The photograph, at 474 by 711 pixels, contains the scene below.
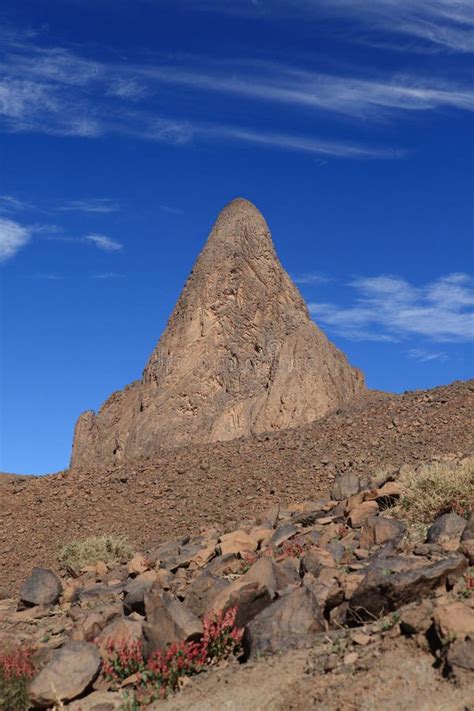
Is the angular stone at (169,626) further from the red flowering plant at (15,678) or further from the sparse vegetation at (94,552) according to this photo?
the sparse vegetation at (94,552)

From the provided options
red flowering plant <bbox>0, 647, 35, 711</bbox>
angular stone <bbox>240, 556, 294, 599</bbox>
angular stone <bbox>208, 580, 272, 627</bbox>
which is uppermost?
angular stone <bbox>240, 556, 294, 599</bbox>

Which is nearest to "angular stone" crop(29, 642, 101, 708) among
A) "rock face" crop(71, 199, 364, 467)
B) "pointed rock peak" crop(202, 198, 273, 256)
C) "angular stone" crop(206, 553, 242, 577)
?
"angular stone" crop(206, 553, 242, 577)

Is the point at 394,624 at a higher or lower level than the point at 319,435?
lower

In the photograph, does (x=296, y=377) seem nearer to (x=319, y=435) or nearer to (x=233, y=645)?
(x=319, y=435)

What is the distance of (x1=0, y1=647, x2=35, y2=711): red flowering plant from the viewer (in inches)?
273

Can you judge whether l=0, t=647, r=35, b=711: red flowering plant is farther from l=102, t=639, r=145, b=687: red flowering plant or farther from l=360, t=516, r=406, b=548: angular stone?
l=360, t=516, r=406, b=548: angular stone

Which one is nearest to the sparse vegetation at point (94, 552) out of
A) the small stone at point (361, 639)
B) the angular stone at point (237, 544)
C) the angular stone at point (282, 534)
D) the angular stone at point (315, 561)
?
the angular stone at point (237, 544)

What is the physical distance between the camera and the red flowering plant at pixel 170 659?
271 inches

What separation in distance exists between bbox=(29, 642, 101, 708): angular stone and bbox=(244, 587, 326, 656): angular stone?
1.41 metres

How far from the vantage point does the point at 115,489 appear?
59.1ft

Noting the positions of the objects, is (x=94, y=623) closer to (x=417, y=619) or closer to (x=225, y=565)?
(x=225, y=565)

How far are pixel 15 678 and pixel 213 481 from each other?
409 inches

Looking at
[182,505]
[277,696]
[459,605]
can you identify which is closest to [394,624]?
[459,605]

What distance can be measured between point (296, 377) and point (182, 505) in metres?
14.9
